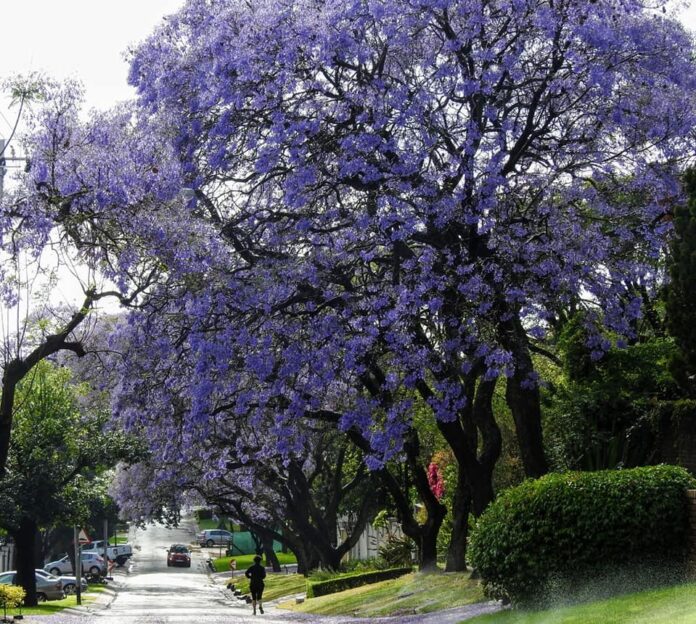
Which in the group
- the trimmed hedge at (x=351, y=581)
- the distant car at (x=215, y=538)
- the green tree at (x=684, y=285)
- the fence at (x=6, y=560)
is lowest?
the trimmed hedge at (x=351, y=581)

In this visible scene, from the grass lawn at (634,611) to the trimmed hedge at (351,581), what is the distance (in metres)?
17.9

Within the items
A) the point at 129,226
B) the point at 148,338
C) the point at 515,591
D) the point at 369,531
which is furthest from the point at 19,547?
the point at 369,531

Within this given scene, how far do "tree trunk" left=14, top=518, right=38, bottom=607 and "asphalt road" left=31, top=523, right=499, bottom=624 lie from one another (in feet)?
6.34

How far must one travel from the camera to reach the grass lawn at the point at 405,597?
22.5 meters

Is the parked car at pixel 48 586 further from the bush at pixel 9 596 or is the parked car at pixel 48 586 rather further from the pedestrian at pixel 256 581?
the bush at pixel 9 596

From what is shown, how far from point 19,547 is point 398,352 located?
894 inches

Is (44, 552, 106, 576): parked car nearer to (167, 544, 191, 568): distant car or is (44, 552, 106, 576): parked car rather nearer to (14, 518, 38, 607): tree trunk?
(167, 544, 191, 568): distant car

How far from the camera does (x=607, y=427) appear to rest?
24.1 meters

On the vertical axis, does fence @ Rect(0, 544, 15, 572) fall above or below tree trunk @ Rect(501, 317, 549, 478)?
above

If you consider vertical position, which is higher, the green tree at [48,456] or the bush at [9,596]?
the green tree at [48,456]

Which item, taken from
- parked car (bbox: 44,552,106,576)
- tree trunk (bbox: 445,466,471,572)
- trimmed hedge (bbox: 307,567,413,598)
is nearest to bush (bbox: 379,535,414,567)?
trimmed hedge (bbox: 307,567,413,598)

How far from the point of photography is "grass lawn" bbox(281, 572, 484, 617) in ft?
73.9

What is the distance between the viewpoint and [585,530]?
15.9m

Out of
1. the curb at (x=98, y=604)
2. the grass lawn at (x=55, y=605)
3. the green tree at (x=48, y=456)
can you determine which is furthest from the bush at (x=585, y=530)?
the green tree at (x=48, y=456)
